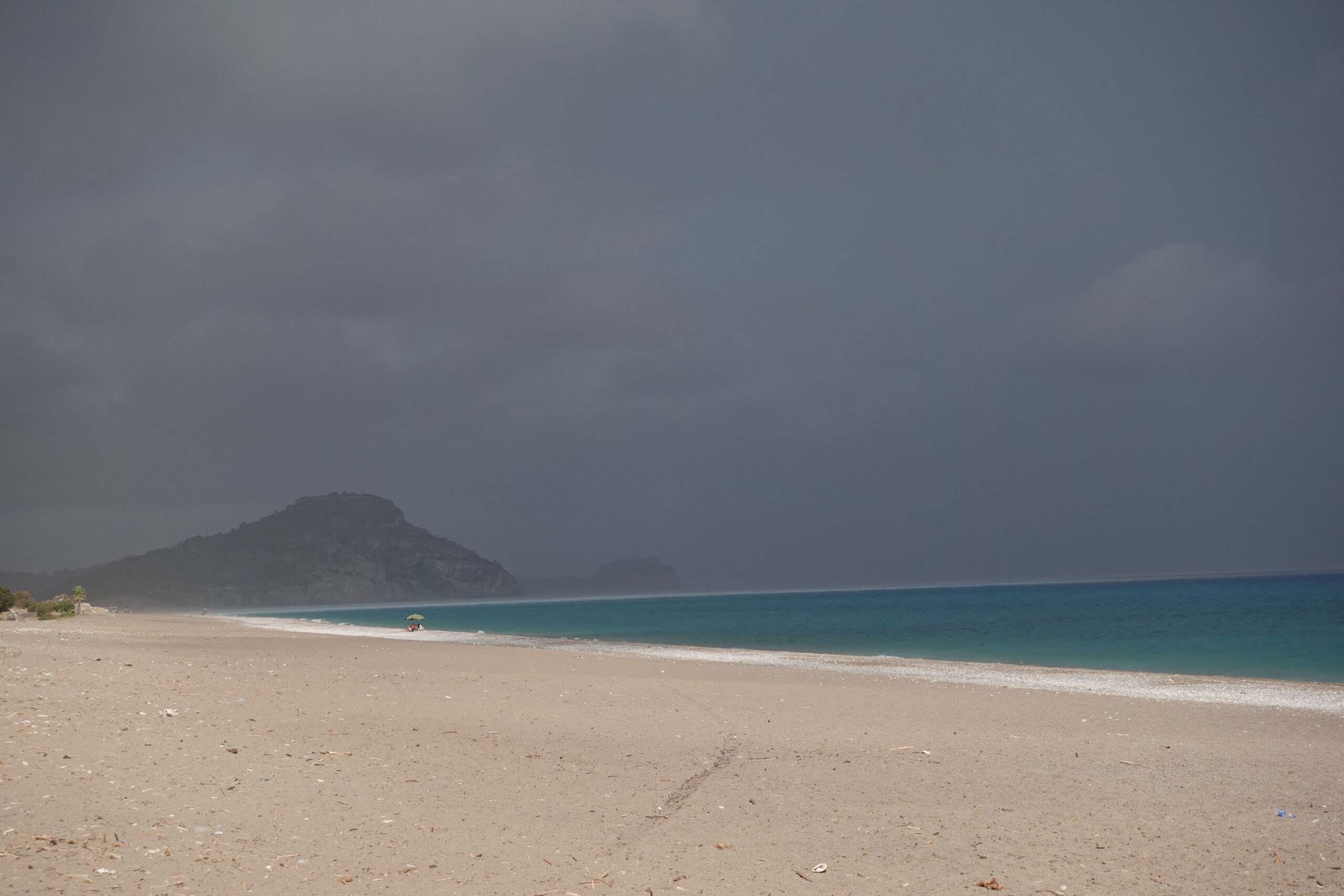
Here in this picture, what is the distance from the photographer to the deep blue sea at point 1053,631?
3391cm

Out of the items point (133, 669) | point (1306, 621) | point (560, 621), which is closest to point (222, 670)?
point (133, 669)

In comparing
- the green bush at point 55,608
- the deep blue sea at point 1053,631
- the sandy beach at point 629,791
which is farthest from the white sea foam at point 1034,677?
the green bush at point 55,608

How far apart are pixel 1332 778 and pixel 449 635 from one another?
136 ft

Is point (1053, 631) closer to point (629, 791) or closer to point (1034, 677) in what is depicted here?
point (1034, 677)

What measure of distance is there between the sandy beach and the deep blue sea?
1899 centimetres

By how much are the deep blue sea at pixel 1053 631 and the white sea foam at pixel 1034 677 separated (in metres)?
4.45

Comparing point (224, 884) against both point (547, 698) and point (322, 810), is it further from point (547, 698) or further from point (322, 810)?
point (547, 698)

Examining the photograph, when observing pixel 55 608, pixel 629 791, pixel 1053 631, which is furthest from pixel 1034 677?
pixel 55 608

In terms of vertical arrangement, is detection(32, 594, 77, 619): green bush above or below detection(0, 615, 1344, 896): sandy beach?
below

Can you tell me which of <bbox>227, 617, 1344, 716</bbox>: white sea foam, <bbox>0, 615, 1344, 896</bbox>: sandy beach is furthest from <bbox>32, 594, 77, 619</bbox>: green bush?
<bbox>0, 615, 1344, 896</bbox>: sandy beach

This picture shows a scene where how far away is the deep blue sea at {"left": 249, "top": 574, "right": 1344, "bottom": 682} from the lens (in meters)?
33.9

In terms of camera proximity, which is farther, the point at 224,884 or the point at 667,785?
the point at 667,785

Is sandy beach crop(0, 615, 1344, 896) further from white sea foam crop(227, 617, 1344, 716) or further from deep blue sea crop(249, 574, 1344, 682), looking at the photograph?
deep blue sea crop(249, 574, 1344, 682)

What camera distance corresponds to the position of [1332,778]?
1013 centimetres
